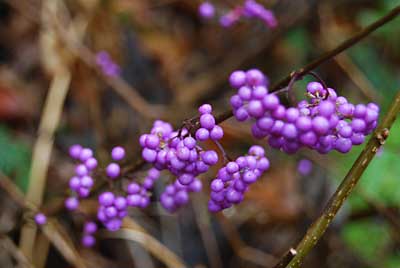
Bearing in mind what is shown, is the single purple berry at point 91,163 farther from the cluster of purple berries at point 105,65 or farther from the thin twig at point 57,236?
the cluster of purple berries at point 105,65

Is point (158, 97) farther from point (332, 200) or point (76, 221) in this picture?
point (332, 200)

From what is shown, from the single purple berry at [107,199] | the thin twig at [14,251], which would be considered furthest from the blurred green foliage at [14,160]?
the single purple berry at [107,199]

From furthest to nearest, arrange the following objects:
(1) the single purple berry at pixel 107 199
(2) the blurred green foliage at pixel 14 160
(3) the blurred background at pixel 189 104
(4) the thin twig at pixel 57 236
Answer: (3) the blurred background at pixel 189 104
(2) the blurred green foliage at pixel 14 160
(4) the thin twig at pixel 57 236
(1) the single purple berry at pixel 107 199

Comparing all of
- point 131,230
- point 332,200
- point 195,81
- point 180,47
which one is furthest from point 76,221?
point 332,200

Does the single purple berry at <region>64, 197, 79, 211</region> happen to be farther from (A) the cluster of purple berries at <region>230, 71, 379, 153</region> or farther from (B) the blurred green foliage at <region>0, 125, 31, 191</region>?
(B) the blurred green foliage at <region>0, 125, 31, 191</region>

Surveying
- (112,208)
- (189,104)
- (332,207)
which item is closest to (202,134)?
(332,207)

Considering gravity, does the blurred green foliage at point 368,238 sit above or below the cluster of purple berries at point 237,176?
above
